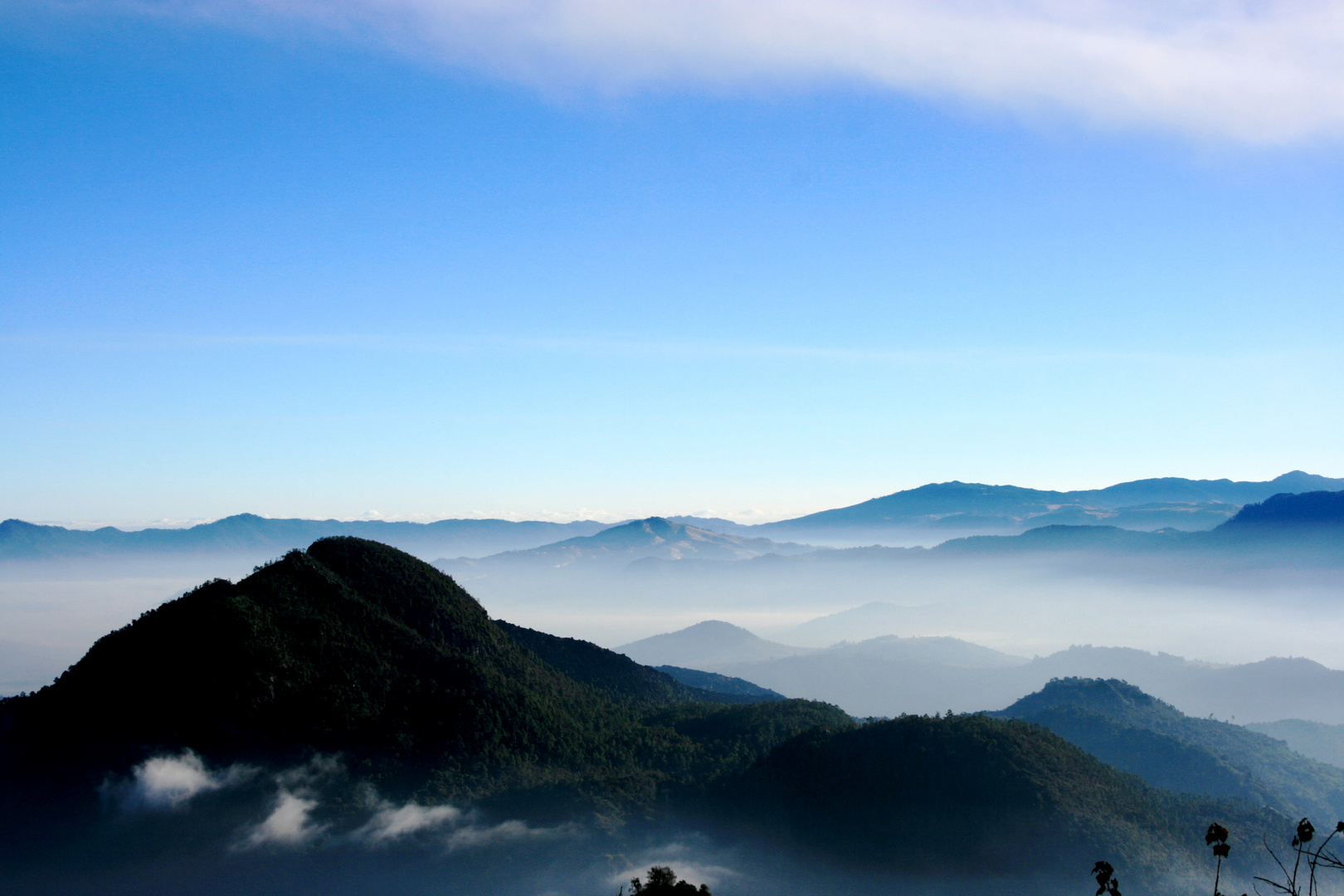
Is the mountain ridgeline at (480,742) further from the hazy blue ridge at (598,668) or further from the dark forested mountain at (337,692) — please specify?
the hazy blue ridge at (598,668)

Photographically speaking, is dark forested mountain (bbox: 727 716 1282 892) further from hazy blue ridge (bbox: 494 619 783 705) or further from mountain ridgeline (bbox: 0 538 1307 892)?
hazy blue ridge (bbox: 494 619 783 705)

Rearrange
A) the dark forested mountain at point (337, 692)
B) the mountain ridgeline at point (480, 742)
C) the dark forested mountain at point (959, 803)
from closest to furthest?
the dark forested mountain at point (337, 692)
the mountain ridgeline at point (480, 742)
the dark forested mountain at point (959, 803)

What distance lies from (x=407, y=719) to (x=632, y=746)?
40.4 m

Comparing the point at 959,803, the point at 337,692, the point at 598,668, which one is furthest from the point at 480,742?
the point at 959,803

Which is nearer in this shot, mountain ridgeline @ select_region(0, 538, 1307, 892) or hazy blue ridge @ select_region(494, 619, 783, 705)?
mountain ridgeline @ select_region(0, 538, 1307, 892)

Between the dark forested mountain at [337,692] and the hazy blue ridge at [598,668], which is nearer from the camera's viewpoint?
the dark forested mountain at [337,692]

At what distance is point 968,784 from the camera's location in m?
130

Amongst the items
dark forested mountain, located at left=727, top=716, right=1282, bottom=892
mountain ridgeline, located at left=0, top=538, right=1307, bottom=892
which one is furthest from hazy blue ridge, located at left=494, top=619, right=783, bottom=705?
dark forested mountain, located at left=727, top=716, right=1282, bottom=892

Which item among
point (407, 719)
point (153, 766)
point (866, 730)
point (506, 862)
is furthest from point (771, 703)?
point (153, 766)

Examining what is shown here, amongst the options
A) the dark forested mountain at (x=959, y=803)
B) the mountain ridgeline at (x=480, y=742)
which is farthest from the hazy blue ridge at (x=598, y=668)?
the dark forested mountain at (x=959, y=803)

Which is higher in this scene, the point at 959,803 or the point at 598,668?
the point at 598,668

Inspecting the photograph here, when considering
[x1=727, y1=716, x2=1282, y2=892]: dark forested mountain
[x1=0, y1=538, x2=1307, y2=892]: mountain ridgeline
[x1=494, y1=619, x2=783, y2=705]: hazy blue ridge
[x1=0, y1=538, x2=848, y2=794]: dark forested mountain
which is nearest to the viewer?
[x1=0, y1=538, x2=848, y2=794]: dark forested mountain

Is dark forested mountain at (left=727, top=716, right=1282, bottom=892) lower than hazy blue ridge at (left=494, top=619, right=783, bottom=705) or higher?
lower

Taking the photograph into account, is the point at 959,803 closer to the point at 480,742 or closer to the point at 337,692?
the point at 480,742
